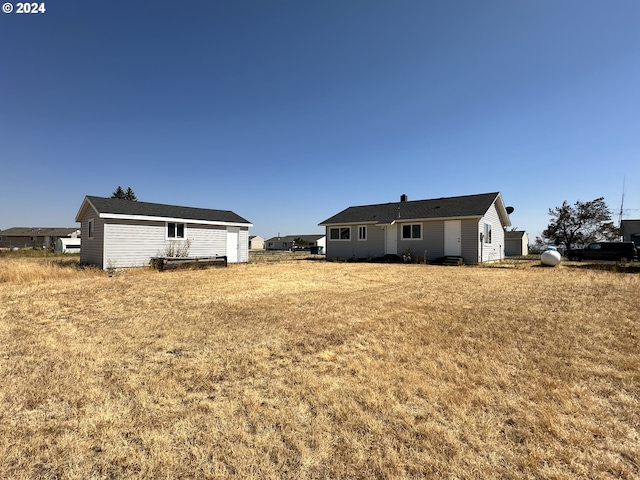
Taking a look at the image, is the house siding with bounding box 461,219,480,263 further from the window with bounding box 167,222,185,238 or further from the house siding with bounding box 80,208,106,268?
the house siding with bounding box 80,208,106,268

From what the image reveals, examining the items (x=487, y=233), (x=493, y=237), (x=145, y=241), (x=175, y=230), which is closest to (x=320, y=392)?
(x=145, y=241)

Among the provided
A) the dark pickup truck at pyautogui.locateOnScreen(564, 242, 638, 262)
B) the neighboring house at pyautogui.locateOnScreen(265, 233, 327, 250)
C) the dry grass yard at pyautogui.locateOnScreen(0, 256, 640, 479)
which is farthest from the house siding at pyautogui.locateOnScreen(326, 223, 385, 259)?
the neighboring house at pyautogui.locateOnScreen(265, 233, 327, 250)

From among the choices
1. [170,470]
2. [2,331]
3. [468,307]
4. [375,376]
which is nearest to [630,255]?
[468,307]

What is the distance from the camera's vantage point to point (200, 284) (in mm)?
10742

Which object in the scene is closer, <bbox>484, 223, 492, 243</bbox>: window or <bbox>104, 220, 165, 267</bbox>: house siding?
<bbox>104, 220, 165, 267</bbox>: house siding

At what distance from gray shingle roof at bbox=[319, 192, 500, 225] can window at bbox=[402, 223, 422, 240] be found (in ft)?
2.32

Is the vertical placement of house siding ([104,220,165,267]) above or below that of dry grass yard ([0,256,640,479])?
above

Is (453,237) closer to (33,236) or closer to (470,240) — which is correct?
(470,240)

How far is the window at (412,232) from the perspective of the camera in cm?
2180

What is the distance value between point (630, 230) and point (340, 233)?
3897 centimetres

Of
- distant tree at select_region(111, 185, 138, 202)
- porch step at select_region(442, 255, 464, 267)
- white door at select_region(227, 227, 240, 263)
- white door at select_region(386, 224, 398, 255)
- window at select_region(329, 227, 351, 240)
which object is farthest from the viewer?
distant tree at select_region(111, 185, 138, 202)

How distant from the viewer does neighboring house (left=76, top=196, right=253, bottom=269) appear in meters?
15.7

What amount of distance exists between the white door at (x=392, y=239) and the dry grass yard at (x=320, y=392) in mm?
15751

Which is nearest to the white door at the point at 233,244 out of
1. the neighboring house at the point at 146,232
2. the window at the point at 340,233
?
the neighboring house at the point at 146,232
